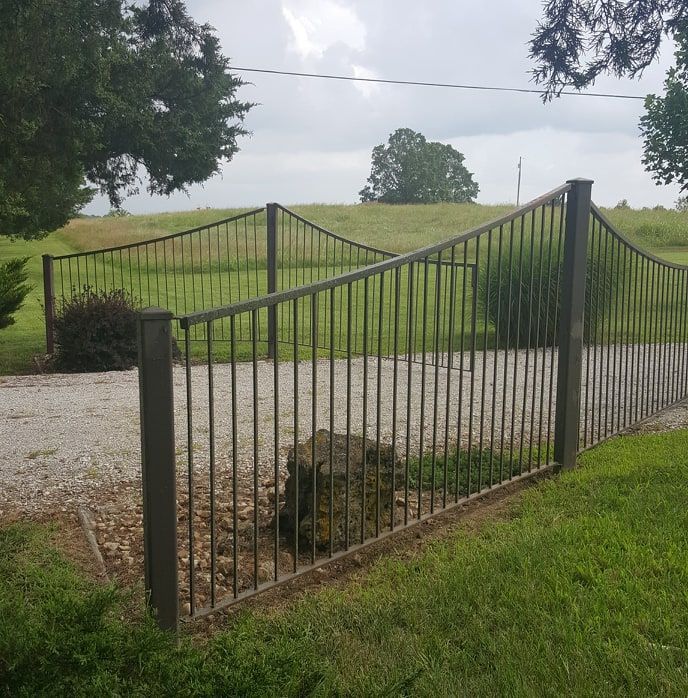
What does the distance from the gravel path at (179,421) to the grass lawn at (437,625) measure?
2.37 feet

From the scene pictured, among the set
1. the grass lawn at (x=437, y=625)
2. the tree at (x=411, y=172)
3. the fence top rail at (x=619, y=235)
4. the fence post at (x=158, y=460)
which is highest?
the tree at (x=411, y=172)

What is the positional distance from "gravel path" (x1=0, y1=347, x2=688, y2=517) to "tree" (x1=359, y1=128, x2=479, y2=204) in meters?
58.5

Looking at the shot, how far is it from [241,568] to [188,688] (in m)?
1.62

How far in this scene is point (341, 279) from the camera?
3.45m

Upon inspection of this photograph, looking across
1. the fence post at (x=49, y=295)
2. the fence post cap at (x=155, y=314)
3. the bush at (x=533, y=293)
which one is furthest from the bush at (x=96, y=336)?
the fence post cap at (x=155, y=314)

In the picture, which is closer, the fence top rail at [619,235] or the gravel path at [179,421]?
the gravel path at [179,421]

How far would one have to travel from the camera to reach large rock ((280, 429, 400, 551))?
386 cm

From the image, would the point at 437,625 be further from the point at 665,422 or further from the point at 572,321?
the point at 665,422

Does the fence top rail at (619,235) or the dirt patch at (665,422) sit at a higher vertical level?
the fence top rail at (619,235)

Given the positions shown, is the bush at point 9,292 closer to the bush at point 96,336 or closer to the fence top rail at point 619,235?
the bush at point 96,336

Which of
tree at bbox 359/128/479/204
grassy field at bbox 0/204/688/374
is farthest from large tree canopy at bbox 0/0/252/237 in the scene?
tree at bbox 359/128/479/204

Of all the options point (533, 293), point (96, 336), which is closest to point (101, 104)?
point (96, 336)

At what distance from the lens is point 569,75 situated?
36.3 ft

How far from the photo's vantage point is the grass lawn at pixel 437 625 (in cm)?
221
